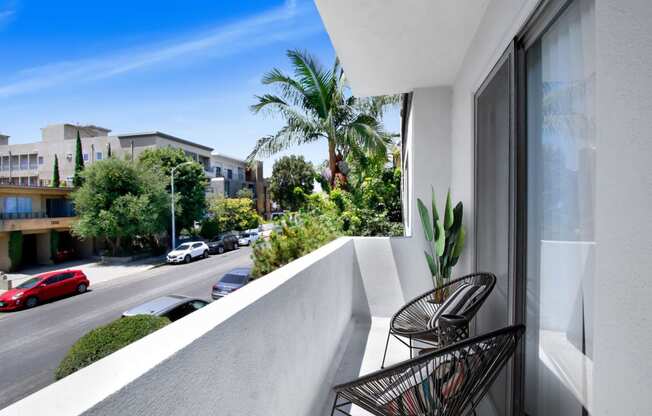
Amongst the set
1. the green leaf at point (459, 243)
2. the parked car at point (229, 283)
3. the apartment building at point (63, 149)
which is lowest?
the parked car at point (229, 283)

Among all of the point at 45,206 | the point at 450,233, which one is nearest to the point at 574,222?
the point at 450,233

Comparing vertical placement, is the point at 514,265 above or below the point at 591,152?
below

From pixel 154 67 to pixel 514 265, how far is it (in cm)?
2952

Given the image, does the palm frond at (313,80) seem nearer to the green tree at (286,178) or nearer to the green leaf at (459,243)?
the green leaf at (459,243)

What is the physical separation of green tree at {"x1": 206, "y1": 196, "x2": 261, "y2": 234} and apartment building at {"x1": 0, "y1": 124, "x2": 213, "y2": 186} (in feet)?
28.7

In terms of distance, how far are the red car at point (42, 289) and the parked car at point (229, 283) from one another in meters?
7.87

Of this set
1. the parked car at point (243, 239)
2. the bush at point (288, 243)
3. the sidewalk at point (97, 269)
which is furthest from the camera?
the parked car at point (243, 239)

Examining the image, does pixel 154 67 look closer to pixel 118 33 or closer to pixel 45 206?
pixel 118 33

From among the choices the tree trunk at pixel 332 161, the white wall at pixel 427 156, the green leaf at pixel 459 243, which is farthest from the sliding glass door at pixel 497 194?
the tree trunk at pixel 332 161

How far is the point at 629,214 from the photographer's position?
2.84ft

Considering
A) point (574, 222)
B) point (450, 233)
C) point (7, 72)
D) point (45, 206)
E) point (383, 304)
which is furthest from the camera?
point (7, 72)

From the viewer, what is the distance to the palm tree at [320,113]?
24.6 ft

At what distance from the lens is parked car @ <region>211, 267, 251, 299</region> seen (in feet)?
30.4

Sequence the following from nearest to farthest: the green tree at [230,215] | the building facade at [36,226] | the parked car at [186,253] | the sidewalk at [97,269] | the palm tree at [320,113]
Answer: the palm tree at [320,113] → the sidewalk at [97,269] → the building facade at [36,226] → the parked car at [186,253] → the green tree at [230,215]
